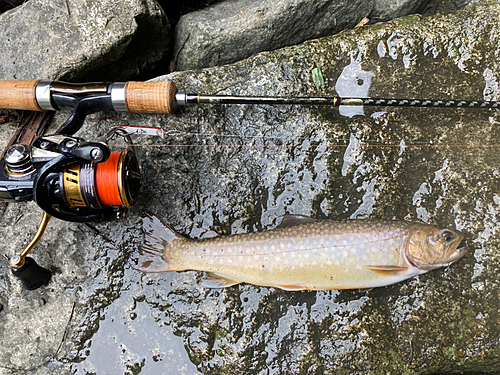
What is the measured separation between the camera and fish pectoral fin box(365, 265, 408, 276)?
105 inches

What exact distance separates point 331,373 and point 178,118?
2345 millimetres

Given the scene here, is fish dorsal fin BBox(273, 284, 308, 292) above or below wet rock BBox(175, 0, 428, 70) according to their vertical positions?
below

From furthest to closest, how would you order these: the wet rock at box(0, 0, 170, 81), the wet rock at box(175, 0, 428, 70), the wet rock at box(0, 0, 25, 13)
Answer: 1. the wet rock at box(0, 0, 25, 13)
2. the wet rock at box(175, 0, 428, 70)
3. the wet rock at box(0, 0, 170, 81)

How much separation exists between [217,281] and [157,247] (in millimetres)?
530

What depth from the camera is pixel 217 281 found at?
9.23 ft

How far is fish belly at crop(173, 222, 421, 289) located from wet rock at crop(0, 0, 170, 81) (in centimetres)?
190

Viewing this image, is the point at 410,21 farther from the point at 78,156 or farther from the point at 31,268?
the point at 31,268

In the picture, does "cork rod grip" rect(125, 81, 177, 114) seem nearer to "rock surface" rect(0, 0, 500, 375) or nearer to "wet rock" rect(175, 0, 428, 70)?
"rock surface" rect(0, 0, 500, 375)

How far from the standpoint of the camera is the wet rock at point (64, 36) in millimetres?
3201

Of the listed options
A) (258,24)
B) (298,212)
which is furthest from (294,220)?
(258,24)

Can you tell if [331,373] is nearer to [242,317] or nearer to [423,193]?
[242,317]

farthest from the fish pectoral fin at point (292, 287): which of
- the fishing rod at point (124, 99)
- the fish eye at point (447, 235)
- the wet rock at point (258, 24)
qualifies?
the wet rock at point (258, 24)

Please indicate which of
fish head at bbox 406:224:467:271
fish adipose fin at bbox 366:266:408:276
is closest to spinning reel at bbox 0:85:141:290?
fish adipose fin at bbox 366:266:408:276

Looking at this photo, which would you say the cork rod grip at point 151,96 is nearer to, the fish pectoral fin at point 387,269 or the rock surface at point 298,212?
the rock surface at point 298,212
